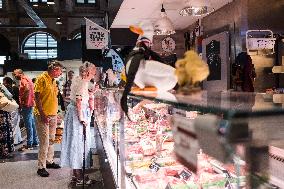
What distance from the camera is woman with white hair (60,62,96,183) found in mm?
5453

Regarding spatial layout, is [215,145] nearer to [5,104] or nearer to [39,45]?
[5,104]

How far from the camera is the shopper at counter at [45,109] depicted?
628 centimetres

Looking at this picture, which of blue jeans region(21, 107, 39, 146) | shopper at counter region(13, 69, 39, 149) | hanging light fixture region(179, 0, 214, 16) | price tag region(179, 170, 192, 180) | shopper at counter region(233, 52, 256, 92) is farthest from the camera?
blue jeans region(21, 107, 39, 146)

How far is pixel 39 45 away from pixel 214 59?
2116 centimetres

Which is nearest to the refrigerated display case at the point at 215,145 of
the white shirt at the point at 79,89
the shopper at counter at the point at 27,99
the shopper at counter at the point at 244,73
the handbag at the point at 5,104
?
the white shirt at the point at 79,89

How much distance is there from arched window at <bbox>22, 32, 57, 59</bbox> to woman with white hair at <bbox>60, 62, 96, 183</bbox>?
74.7 feet

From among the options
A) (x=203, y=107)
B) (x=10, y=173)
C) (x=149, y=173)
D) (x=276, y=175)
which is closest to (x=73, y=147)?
(x=10, y=173)

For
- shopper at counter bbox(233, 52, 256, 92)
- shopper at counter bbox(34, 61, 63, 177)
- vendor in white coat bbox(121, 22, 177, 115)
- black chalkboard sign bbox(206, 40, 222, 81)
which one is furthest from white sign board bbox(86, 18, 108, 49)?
vendor in white coat bbox(121, 22, 177, 115)

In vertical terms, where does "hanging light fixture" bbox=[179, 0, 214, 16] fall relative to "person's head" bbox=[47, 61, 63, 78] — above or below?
above

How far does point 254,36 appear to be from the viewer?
7.07 meters

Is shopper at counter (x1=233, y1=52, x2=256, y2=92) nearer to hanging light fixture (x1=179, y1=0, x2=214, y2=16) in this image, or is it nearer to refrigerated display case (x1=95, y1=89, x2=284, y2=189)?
hanging light fixture (x1=179, y1=0, x2=214, y2=16)

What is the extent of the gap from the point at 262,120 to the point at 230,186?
153 centimetres

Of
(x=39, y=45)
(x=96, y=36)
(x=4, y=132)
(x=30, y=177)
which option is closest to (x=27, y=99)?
(x=4, y=132)

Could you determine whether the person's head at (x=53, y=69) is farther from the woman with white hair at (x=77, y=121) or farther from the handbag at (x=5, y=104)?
the handbag at (x=5, y=104)
